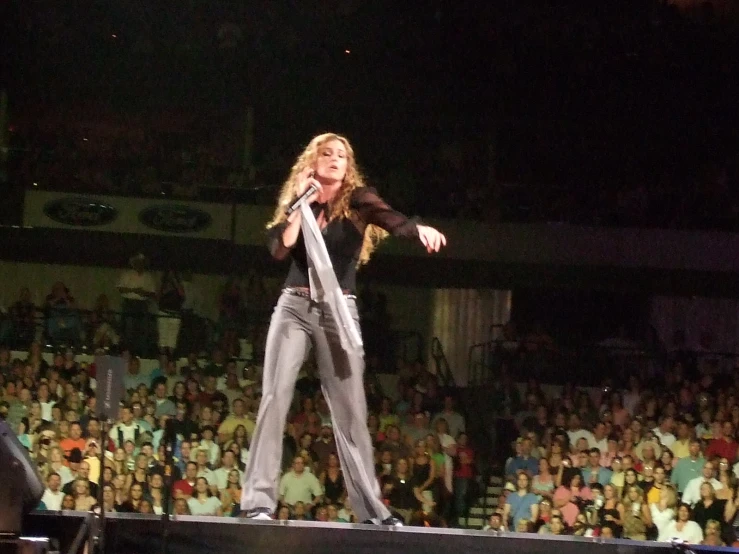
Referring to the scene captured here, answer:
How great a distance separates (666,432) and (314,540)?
5751mm

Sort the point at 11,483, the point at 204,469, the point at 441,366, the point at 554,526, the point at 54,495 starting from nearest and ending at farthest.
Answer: the point at 11,483 < the point at 554,526 < the point at 54,495 < the point at 204,469 < the point at 441,366

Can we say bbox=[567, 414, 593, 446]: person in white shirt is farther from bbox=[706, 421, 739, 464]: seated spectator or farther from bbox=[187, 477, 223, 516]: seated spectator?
bbox=[187, 477, 223, 516]: seated spectator

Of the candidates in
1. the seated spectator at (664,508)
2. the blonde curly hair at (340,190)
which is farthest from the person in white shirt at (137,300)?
the blonde curly hair at (340,190)

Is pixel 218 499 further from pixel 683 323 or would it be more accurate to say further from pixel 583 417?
pixel 683 323

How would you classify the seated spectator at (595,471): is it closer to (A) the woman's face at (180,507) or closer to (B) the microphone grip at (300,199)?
(A) the woman's face at (180,507)

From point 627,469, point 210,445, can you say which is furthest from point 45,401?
point 627,469

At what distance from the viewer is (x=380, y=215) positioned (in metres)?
3.47

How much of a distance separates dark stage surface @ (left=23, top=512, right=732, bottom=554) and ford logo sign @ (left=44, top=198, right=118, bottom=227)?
8819 mm

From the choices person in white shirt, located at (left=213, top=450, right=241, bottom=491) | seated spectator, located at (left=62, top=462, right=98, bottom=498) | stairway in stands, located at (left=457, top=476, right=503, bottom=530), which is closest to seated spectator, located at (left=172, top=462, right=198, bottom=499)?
person in white shirt, located at (left=213, top=450, right=241, bottom=491)

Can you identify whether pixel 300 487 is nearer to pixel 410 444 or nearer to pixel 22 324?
pixel 410 444

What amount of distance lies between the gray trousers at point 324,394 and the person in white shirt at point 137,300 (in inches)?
270

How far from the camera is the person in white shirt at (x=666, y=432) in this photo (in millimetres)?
8086

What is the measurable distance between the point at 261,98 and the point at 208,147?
880mm

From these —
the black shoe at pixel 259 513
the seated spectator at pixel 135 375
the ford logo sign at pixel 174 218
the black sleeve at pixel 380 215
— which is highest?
the ford logo sign at pixel 174 218
